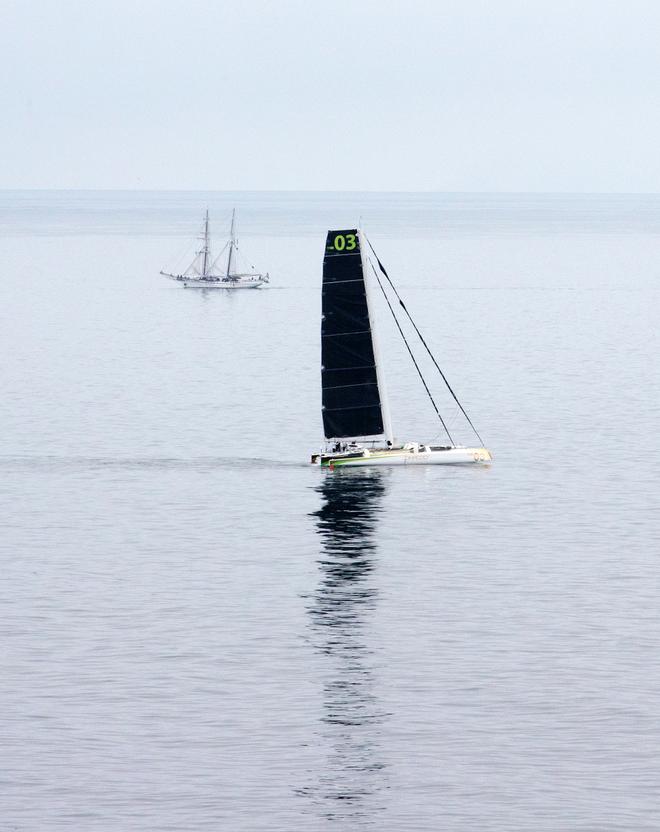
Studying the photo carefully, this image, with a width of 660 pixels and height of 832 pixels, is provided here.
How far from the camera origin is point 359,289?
91.5 meters

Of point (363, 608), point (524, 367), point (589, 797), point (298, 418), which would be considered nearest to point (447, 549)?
point (363, 608)

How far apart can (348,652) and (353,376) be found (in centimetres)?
3668

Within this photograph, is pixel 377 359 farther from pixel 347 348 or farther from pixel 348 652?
pixel 348 652

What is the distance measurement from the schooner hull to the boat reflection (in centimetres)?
308

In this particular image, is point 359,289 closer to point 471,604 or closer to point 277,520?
point 277,520

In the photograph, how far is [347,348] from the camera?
306ft

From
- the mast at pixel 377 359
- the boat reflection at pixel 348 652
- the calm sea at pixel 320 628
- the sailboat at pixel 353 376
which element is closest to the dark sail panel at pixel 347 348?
the sailboat at pixel 353 376

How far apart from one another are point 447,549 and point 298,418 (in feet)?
149

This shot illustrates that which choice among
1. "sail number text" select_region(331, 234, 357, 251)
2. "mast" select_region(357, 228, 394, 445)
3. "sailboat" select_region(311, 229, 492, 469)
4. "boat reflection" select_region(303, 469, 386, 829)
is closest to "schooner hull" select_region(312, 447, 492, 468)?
"sailboat" select_region(311, 229, 492, 469)

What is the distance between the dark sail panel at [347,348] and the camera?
299 ft

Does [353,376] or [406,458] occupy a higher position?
[353,376]

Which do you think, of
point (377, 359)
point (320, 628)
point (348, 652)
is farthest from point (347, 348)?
point (348, 652)

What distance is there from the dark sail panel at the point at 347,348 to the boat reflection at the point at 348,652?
4.67m

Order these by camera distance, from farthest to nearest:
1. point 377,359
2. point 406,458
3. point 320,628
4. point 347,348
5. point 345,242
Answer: point 406,458
point 377,359
point 347,348
point 345,242
point 320,628
